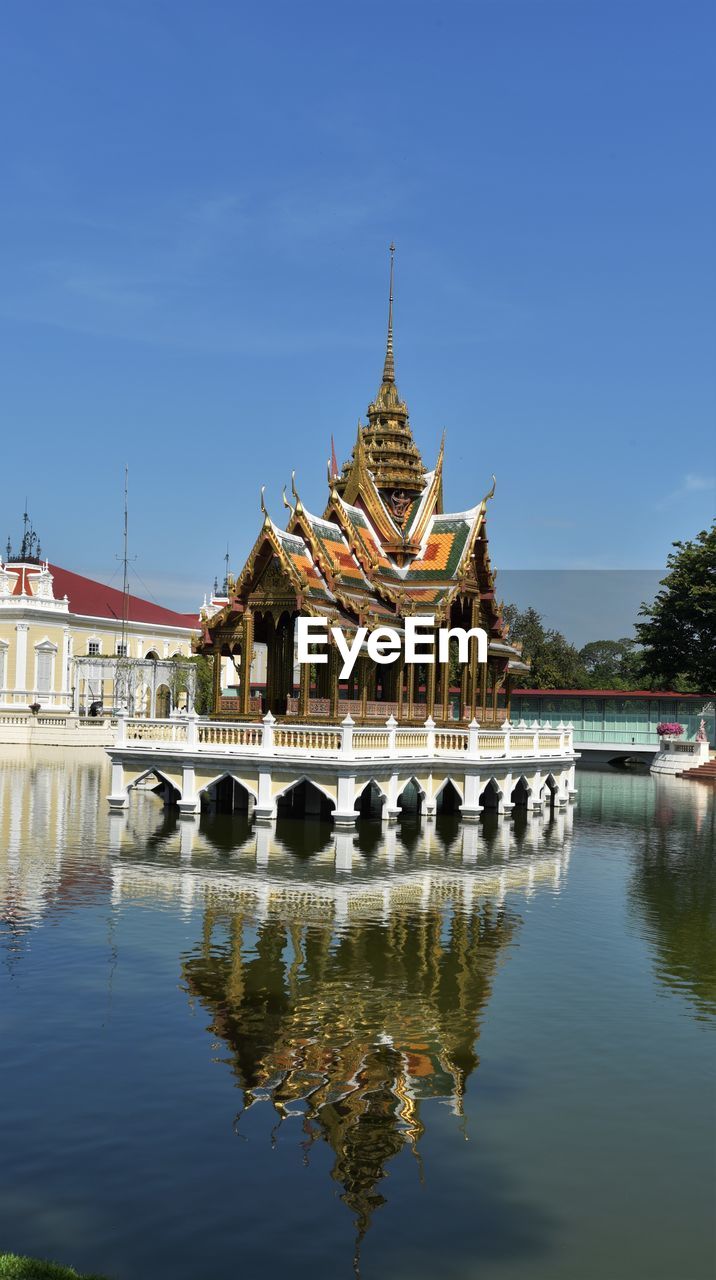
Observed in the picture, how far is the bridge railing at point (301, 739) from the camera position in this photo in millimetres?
26328

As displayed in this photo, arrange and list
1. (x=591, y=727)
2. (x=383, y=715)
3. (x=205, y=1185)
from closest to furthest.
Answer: (x=205, y=1185)
(x=383, y=715)
(x=591, y=727)

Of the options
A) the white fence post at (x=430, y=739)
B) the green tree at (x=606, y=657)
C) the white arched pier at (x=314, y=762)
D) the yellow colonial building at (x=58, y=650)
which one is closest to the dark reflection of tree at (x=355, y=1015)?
the white arched pier at (x=314, y=762)

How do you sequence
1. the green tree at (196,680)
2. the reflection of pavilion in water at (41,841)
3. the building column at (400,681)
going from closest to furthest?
the reflection of pavilion in water at (41,841) → the building column at (400,681) → the green tree at (196,680)

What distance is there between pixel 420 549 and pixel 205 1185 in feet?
94.2

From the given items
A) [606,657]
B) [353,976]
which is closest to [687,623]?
[353,976]

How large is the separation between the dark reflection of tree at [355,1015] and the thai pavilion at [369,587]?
13.8m

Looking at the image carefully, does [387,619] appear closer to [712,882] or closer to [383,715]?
[383,715]

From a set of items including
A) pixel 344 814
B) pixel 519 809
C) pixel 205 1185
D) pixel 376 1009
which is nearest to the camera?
pixel 205 1185

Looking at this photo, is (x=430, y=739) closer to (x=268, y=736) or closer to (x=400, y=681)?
(x=400, y=681)

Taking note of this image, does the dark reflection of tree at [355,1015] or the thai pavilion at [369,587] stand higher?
the thai pavilion at [369,587]

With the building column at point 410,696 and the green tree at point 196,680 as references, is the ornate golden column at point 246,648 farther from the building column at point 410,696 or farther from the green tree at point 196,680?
the green tree at point 196,680

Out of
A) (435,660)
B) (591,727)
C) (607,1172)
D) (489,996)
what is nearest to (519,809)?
(435,660)

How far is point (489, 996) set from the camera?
1326 centimetres

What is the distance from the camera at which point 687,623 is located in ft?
238
